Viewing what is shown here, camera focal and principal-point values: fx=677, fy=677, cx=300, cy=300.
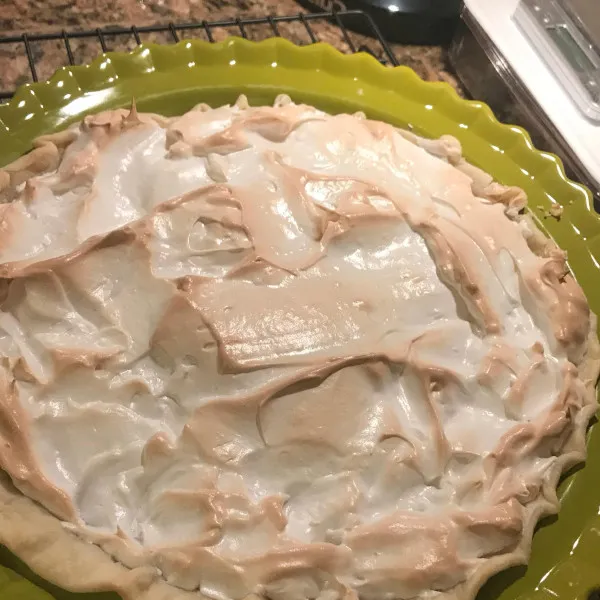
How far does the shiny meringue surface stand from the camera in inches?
46.8

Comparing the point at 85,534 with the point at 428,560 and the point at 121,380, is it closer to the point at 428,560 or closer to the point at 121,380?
the point at 121,380

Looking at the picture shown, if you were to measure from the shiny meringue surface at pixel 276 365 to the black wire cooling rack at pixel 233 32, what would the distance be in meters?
0.66

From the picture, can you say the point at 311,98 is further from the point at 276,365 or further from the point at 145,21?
the point at 276,365

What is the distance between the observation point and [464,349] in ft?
4.71

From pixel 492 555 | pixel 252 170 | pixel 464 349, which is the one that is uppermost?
pixel 252 170

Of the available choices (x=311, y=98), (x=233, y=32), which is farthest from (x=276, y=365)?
(x=233, y=32)

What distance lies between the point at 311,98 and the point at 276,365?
1.04m

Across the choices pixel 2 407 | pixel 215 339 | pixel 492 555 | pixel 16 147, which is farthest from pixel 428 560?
pixel 16 147

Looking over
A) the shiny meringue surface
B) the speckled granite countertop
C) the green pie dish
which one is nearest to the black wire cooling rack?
the speckled granite countertop

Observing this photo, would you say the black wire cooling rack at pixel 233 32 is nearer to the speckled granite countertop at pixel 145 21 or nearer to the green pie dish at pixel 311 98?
the speckled granite countertop at pixel 145 21

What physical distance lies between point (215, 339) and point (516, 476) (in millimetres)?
651

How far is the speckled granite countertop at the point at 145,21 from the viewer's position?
91.4 inches

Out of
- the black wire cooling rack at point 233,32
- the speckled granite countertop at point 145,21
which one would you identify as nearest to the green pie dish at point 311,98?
the black wire cooling rack at point 233,32

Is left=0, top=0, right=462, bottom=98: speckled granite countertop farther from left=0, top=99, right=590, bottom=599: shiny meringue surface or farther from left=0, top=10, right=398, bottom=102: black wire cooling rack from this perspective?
left=0, top=99, right=590, bottom=599: shiny meringue surface
